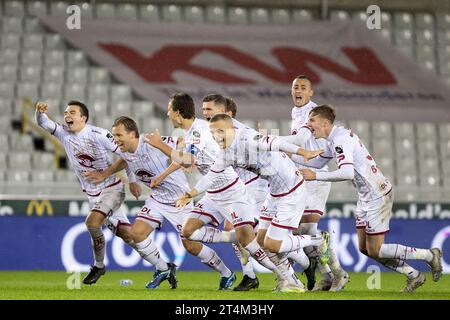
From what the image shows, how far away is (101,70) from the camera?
2206cm

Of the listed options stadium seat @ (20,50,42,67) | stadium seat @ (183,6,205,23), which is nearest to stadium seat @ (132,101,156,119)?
stadium seat @ (20,50,42,67)

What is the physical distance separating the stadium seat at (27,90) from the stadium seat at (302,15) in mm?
5804

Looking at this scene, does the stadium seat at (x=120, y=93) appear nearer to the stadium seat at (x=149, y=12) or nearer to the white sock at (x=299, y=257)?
the stadium seat at (x=149, y=12)

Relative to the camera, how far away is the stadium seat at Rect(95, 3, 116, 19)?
22.7 metres

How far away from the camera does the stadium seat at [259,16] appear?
23438 millimetres

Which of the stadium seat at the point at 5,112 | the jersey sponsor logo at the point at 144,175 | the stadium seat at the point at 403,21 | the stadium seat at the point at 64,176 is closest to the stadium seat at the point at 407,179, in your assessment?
the stadium seat at the point at 403,21

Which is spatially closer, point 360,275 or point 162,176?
point 162,176

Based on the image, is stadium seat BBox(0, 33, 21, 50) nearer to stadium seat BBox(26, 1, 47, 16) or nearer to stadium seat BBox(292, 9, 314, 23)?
stadium seat BBox(26, 1, 47, 16)

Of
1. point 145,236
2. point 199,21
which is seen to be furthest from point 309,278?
point 199,21

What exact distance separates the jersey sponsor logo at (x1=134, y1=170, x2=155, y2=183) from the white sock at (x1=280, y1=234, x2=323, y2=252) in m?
1.91

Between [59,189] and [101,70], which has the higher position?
[101,70]
